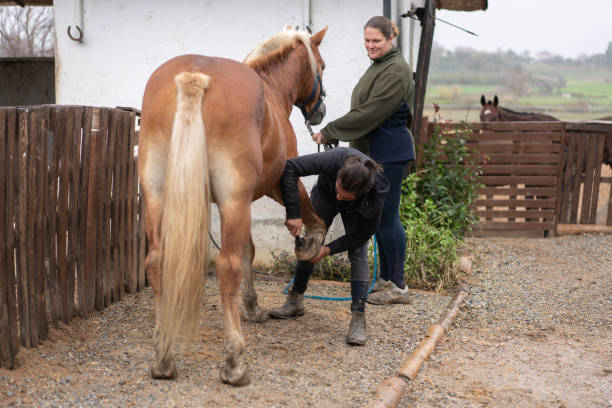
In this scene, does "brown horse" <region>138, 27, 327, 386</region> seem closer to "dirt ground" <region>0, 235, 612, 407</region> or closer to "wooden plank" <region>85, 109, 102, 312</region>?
"dirt ground" <region>0, 235, 612, 407</region>

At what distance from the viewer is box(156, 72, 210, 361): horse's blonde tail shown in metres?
2.78

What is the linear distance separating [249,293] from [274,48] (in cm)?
174

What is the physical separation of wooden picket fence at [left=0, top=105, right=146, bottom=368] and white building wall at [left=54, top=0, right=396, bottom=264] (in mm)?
1256

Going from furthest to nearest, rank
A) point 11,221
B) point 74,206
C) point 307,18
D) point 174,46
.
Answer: point 174,46, point 307,18, point 74,206, point 11,221

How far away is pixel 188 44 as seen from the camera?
5531mm

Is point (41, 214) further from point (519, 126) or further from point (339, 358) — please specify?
point (519, 126)

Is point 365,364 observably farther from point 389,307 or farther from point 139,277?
point 139,277

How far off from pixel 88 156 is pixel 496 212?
5871 millimetres

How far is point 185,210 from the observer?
2.79 metres

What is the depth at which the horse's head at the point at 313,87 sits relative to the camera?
430 cm

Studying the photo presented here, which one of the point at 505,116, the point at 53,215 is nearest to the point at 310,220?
the point at 53,215

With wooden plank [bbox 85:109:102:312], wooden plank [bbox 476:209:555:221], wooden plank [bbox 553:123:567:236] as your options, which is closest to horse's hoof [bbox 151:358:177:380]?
wooden plank [bbox 85:109:102:312]

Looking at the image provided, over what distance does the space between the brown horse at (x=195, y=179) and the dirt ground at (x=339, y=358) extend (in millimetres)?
231

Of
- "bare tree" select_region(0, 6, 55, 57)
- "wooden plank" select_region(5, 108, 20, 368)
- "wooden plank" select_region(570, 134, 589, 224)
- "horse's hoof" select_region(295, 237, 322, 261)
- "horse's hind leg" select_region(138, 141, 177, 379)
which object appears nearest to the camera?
"horse's hind leg" select_region(138, 141, 177, 379)
